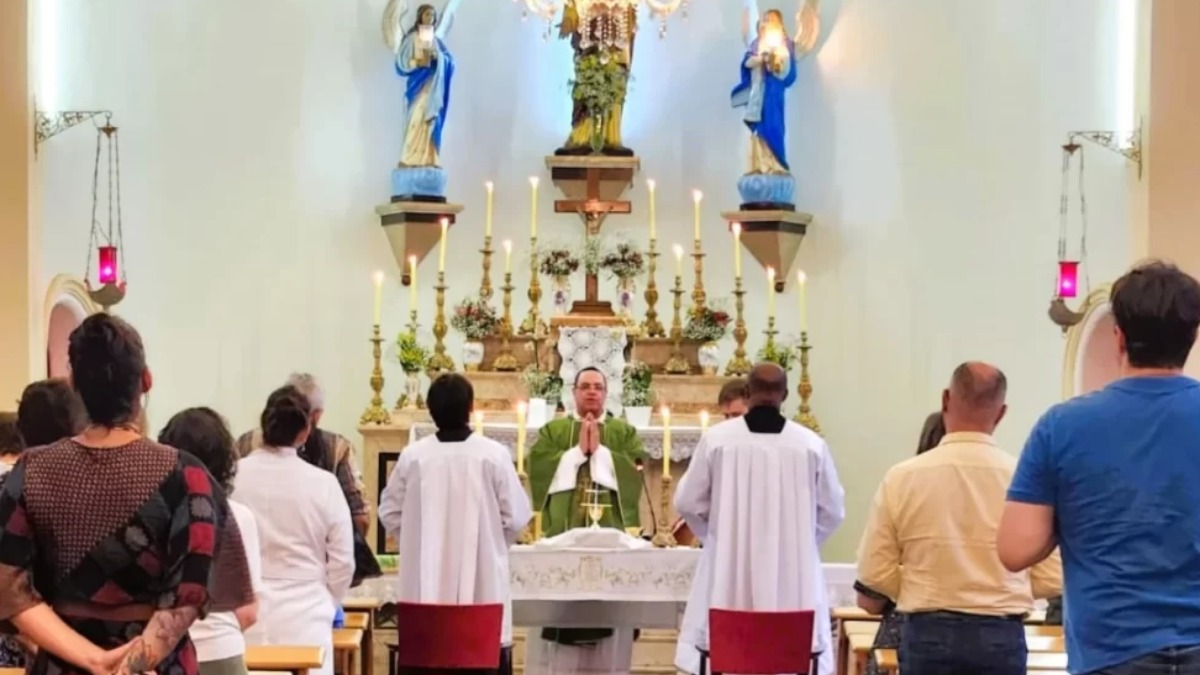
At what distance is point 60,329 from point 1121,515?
8.85 meters

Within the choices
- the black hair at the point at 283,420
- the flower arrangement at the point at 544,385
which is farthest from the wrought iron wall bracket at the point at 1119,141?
the black hair at the point at 283,420

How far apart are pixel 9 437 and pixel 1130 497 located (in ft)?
11.5

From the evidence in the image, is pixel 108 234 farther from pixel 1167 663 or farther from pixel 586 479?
pixel 1167 663

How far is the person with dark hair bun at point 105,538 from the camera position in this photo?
3111 millimetres

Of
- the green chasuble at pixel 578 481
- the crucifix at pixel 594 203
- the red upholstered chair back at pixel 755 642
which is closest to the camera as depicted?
the red upholstered chair back at pixel 755 642

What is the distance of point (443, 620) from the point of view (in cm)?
599

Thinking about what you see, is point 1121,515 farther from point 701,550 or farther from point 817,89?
point 817,89

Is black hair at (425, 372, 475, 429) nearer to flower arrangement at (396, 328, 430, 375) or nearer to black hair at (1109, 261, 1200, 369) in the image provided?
black hair at (1109, 261, 1200, 369)

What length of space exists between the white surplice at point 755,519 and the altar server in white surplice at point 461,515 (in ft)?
2.45

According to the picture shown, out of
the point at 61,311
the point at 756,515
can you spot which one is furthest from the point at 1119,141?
the point at 61,311

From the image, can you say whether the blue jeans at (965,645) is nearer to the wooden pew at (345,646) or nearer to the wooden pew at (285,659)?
the wooden pew at (285,659)

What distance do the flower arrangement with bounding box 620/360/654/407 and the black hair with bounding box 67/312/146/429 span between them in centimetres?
710

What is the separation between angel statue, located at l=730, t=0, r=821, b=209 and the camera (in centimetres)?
1197

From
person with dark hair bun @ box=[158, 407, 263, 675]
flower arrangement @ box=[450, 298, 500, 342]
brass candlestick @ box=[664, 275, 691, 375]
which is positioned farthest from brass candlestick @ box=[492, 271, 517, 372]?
person with dark hair bun @ box=[158, 407, 263, 675]
